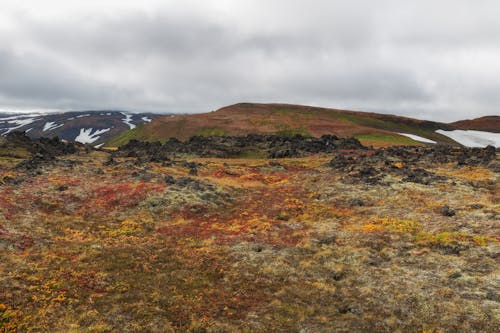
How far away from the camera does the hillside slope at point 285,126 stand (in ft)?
482

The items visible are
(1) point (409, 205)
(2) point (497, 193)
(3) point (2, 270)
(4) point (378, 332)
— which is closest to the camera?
(4) point (378, 332)

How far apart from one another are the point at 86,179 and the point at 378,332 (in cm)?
4624

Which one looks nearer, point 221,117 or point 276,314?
point 276,314

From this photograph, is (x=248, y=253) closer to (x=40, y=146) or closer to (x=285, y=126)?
(x=40, y=146)

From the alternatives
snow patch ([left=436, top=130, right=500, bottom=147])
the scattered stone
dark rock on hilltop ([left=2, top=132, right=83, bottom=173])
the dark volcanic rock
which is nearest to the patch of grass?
the dark volcanic rock

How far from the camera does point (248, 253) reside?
28234 millimetres

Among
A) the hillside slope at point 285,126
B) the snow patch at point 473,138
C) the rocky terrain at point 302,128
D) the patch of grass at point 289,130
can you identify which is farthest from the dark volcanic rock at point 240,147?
the snow patch at point 473,138

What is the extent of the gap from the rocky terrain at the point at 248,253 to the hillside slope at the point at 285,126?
9219cm

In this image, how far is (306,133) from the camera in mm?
146750

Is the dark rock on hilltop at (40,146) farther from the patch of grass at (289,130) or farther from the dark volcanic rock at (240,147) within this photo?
the patch of grass at (289,130)

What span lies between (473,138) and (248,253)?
17916 cm

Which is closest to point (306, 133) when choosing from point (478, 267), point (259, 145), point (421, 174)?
point (259, 145)

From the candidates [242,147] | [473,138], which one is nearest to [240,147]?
[242,147]

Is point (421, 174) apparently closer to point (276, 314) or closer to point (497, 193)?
point (497, 193)
